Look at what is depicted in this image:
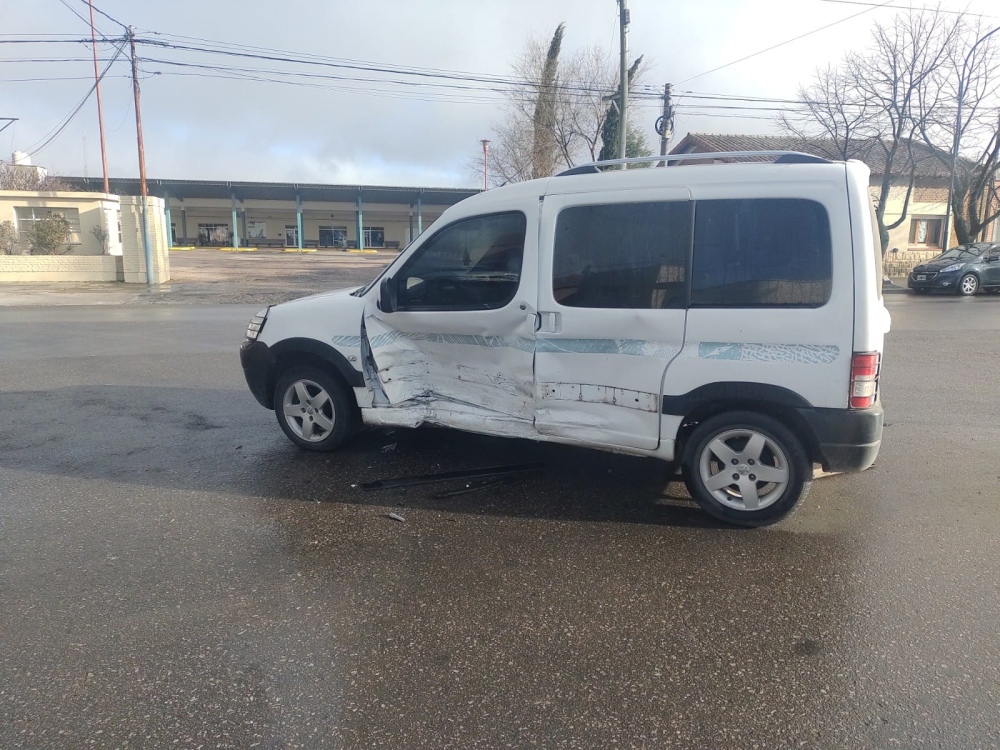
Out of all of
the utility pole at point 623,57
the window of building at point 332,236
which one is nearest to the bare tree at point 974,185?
the utility pole at point 623,57

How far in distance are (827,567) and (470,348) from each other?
8.21ft

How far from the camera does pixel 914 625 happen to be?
321 cm

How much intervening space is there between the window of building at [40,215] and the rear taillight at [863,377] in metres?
27.9

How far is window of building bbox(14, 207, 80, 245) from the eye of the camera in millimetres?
25172

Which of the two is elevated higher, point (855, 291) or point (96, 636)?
point (855, 291)

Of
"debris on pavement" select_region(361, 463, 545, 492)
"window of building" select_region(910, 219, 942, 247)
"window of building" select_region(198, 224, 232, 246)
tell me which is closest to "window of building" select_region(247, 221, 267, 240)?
"window of building" select_region(198, 224, 232, 246)

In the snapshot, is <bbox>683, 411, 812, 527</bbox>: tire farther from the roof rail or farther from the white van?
the roof rail

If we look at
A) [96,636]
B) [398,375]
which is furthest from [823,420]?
[96,636]

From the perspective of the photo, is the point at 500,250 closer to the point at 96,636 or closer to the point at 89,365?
the point at 96,636

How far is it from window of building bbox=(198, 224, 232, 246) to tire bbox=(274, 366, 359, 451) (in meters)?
59.7

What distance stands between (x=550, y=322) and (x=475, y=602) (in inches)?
72.1

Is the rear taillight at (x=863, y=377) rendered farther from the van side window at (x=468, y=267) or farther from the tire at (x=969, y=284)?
the tire at (x=969, y=284)

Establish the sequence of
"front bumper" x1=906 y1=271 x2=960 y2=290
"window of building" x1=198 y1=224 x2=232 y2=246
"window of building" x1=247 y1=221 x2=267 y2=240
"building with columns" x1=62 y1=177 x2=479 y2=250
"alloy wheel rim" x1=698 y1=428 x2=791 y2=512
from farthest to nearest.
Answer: "window of building" x1=247 y1=221 x2=267 y2=240 → "window of building" x1=198 y1=224 x2=232 y2=246 → "building with columns" x1=62 y1=177 x2=479 y2=250 → "front bumper" x1=906 y1=271 x2=960 y2=290 → "alloy wheel rim" x1=698 y1=428 x2=791 y2=512

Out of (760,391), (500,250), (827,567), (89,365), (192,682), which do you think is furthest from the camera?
(89,365)
